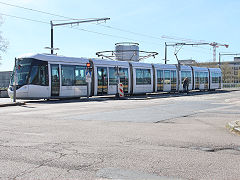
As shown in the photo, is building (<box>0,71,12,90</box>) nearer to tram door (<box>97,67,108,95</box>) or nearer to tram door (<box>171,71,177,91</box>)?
tram door (<box>97,67,108,95</box>)

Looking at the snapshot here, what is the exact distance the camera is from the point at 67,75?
23.5 meters

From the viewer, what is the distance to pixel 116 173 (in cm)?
452

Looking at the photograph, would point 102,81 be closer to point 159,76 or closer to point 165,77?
point 159,76

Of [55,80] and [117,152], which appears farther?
[55,80]

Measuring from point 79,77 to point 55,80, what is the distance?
2.50 metres

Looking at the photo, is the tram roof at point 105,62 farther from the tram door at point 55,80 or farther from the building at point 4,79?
the building at point 4,79

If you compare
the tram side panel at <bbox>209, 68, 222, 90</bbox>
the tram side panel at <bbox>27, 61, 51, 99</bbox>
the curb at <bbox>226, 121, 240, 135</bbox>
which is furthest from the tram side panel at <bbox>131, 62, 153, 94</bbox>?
the curb at <bbox>226, 121, 240, 135</bbox>

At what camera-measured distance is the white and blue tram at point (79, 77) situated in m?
21.8

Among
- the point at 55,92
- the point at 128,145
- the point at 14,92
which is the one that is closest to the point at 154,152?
the point at 128,145

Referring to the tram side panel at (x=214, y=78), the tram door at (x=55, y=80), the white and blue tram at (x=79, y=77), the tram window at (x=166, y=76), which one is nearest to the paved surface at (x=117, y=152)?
the white and blue tram at (x=79, y=77)

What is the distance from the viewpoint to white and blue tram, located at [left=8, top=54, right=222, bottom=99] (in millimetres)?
21828

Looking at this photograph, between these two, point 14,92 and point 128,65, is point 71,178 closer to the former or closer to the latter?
point 14,92

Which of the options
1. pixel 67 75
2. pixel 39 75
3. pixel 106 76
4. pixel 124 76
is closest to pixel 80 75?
pixel 67 75

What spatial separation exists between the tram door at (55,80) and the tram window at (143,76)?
396 inches
